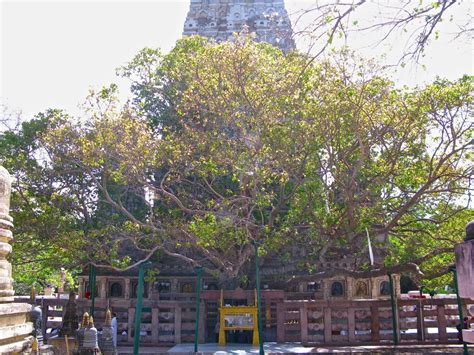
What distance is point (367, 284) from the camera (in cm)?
1858

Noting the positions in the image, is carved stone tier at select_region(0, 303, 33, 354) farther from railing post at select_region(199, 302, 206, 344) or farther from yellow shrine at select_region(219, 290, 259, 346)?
railing post at select_region(199, 302, 206, 344)

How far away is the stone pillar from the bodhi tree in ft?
20.0

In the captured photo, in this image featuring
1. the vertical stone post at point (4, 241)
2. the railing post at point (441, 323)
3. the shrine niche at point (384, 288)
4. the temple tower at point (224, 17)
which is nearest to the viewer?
the vertical stone post at point (4, 241)

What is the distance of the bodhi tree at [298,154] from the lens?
12.4 meters

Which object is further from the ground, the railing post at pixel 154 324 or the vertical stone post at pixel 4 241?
the vertical stone post at pixel 4 241

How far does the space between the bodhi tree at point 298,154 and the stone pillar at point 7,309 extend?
611cm

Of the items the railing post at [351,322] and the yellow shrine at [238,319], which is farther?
the yellow shrine at [238,319]

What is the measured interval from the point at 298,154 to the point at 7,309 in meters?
8.65

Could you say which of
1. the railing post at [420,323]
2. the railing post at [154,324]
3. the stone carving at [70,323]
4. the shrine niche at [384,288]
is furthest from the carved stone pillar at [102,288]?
the railing post at [420,323]

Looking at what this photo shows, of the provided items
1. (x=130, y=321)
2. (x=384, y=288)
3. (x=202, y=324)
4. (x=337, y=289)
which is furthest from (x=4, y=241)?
(x=384, y=288)

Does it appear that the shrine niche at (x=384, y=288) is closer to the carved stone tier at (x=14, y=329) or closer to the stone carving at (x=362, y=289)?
the stone carving at (x=362, y=289)

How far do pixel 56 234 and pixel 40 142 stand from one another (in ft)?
11.2

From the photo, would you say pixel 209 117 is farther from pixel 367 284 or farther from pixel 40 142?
pixel 367 284

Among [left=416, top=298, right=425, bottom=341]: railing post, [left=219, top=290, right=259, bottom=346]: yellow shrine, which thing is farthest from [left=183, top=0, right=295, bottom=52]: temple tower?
[left=416, top=298, right=425, bottom=341]: railing post
